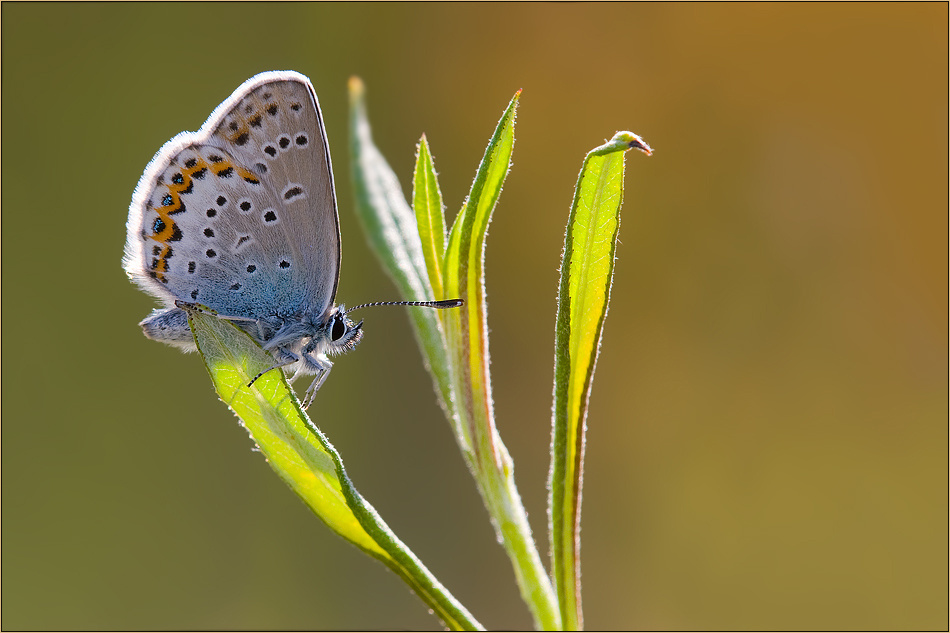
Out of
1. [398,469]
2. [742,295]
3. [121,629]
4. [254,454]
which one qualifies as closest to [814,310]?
[742,295]

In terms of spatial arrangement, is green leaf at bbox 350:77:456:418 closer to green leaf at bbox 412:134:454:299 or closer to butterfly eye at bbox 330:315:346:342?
green leaf at bbox 412:134:454:299

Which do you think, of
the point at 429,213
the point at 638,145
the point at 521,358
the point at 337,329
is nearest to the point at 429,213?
the point at 429,213

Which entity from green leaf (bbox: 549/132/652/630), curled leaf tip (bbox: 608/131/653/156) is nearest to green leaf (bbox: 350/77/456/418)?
green leaf (bbox: 549/132/652/630)

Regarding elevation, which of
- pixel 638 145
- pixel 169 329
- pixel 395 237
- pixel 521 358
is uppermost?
pixel 638 145

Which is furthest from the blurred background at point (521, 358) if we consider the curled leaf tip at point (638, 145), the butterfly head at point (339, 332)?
the curled leaf tip at point (638, 145)

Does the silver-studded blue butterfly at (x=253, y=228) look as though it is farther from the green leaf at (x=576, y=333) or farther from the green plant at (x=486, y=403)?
the green leaf at (x=576, y=333)

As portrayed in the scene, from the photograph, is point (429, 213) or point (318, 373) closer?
point (429, 213)

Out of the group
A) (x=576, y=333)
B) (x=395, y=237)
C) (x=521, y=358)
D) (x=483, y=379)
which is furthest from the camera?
(x=521, y=358)

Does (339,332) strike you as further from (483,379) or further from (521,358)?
(521,358)
